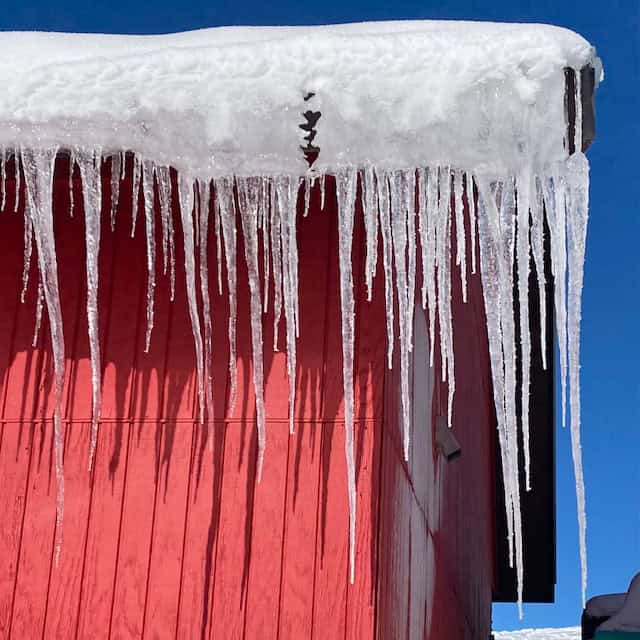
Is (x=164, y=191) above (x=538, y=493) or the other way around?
above

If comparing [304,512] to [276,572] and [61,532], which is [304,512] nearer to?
[276,572]

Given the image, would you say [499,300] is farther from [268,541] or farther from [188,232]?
[268,541]

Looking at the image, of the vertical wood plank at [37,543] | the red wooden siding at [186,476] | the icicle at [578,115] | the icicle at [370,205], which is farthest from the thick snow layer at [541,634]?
the icicle at [578,115]

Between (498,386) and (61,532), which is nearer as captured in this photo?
(498,386)

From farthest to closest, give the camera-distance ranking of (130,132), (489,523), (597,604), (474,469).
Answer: (489,523) → (474,469) → (597,604) → (130,132)

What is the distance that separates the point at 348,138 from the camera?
9.46 feet

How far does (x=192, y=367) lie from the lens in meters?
3.58

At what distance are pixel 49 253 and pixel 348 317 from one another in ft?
3.31

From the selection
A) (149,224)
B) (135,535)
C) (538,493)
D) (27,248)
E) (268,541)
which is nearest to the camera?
(149,224)

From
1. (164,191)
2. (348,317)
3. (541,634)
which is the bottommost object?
(541,634)

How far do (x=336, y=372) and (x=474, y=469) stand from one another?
437 centimetres

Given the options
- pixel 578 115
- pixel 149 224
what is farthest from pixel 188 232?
pixel 578 115

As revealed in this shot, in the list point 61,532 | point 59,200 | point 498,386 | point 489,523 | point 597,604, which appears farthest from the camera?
point 489,523

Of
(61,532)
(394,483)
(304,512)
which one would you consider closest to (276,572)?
(304,512)
